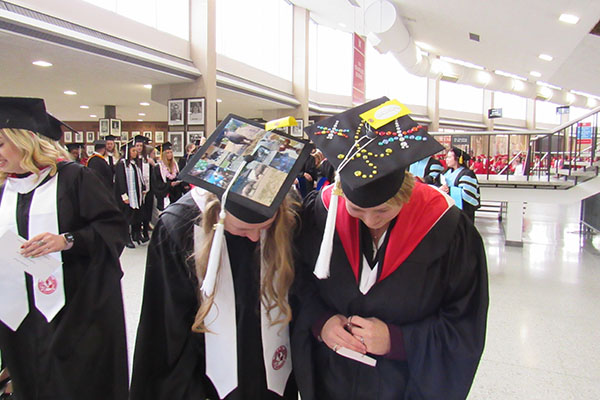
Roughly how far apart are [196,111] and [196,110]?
21 mm

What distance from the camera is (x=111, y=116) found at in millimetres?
12164

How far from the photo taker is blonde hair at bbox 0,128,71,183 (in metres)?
1.69

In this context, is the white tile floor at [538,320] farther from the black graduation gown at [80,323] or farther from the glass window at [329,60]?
the glass window at [329,60]

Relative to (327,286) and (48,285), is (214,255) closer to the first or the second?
(327,286)

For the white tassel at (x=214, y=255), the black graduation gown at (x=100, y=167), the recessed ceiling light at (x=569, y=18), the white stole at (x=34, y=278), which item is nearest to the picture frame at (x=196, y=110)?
the black graduation gown at (x=100, y=167)

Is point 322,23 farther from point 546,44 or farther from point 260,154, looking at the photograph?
point 260,154

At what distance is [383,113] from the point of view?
3.81 ft

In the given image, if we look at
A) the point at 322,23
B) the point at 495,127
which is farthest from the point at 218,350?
the point at 495,127

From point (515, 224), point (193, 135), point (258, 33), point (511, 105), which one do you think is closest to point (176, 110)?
point (193, 135)

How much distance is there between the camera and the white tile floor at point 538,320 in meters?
2.42

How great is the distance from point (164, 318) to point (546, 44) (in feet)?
30.5

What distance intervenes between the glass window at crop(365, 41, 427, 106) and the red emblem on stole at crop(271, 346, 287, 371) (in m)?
16.5

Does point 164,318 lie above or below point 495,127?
below

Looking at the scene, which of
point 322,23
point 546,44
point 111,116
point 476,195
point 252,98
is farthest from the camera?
point 322,23
